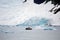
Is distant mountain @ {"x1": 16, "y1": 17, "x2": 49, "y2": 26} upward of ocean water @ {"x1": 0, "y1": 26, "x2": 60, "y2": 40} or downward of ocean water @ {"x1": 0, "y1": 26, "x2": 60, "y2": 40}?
upward

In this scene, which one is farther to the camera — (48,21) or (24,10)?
(24,10)

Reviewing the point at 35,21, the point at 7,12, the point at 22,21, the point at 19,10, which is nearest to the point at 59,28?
the point at 35,21

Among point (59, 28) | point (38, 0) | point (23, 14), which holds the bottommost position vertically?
point (59, 28)

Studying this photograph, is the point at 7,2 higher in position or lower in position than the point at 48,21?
higher

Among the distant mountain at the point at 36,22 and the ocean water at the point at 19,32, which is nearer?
the distant mountain at the point at 36,22

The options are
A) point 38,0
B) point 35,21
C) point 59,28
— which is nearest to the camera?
point 38,0

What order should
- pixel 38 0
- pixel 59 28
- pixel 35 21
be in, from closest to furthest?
pixel 38 0
pixel 59 28
pixel 35 21

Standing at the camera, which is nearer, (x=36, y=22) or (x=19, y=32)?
(x=36, y=22)

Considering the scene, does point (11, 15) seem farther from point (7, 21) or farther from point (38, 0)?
point (38, 0)

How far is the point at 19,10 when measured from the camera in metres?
2.43

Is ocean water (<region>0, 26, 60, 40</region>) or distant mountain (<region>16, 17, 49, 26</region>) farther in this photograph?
ocean water (<region>0, 26, 60, 40</region>)

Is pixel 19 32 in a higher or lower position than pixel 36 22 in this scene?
lower

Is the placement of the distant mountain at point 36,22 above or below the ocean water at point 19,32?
above

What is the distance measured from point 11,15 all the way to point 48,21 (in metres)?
0.72
